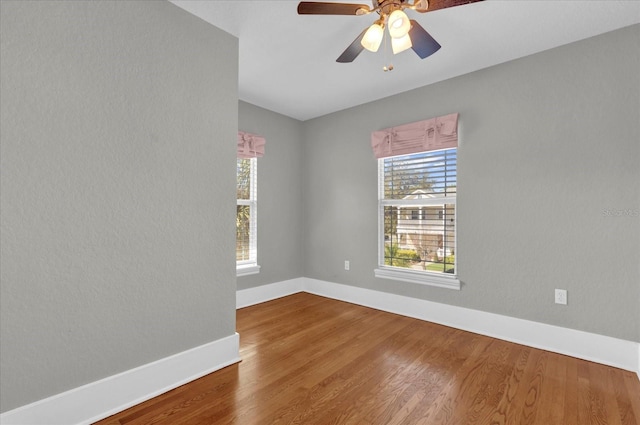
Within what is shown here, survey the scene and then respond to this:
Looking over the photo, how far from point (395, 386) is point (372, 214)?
209cm

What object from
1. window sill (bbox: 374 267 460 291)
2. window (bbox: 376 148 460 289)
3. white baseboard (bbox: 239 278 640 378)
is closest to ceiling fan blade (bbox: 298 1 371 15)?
window (bbox: 376 148 460 289)

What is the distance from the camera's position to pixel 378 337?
2.81 meters

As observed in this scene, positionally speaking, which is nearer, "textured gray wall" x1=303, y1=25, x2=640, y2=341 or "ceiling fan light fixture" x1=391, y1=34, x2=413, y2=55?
"ceiling fan light fixture" x1=391, y1=34, x2=413, y2=55

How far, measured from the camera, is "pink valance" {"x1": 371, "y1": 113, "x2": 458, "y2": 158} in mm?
3072

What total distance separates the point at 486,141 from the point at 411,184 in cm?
86

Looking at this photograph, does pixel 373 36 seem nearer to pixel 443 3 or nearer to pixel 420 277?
pixel 443 3

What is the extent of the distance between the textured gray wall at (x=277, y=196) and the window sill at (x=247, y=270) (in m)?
0.09

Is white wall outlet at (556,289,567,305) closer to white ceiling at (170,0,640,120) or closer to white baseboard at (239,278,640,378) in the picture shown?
white baseboard at (239,278,640,378)

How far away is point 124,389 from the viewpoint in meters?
1.79

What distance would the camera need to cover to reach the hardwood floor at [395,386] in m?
1.71

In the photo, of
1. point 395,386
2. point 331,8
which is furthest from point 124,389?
point 331,8

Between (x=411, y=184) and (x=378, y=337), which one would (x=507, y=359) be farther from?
(x=411, y=184)

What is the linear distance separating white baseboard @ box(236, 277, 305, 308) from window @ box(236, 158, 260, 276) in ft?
0.90

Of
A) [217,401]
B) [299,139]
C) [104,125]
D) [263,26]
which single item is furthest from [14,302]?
[299,139]
